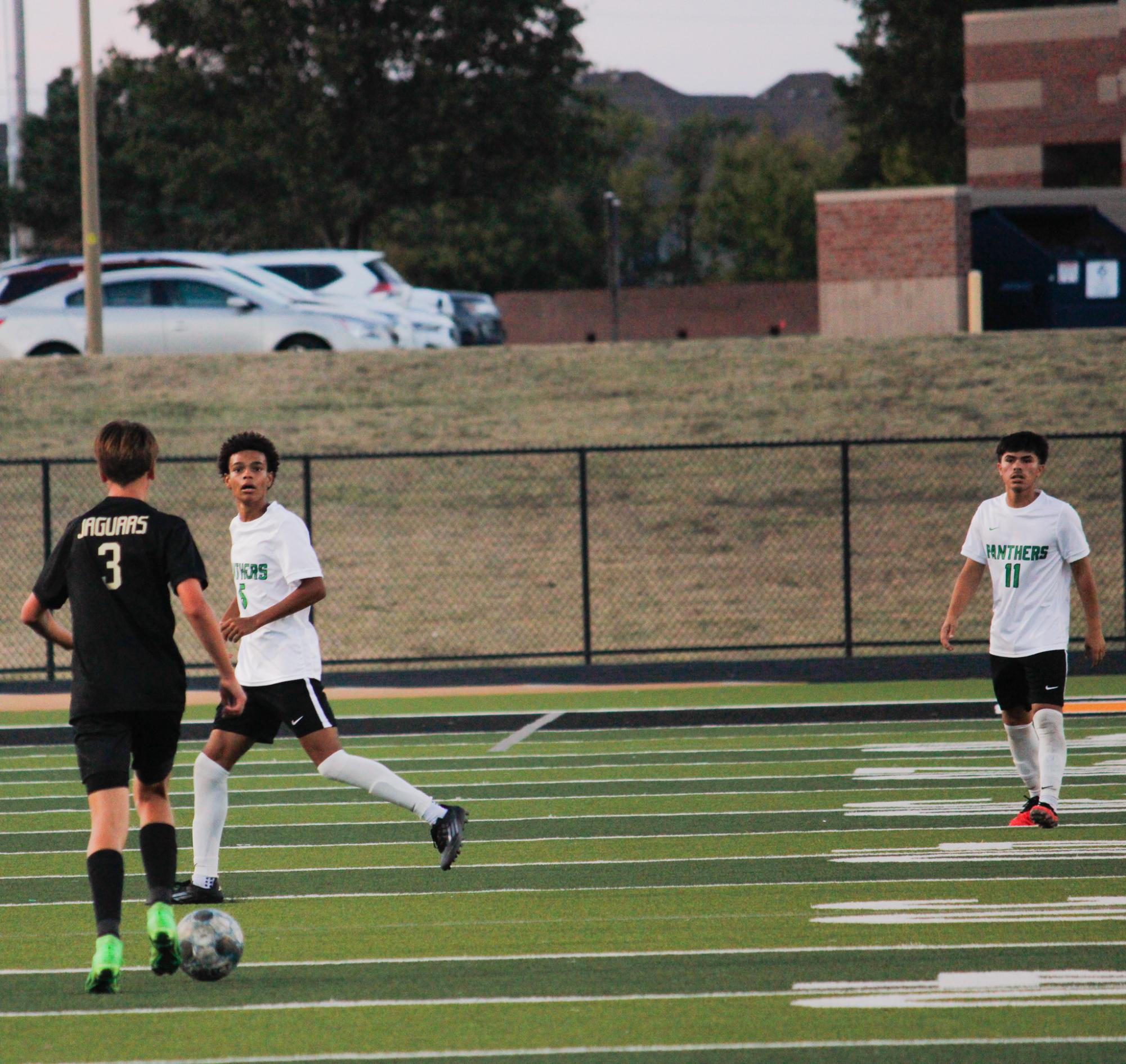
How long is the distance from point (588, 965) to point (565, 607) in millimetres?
13963

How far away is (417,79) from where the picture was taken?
46.2m

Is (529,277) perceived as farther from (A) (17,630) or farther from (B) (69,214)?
(A) (17,630)

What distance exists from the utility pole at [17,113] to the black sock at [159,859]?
1688 inches

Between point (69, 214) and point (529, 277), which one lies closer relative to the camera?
point (69, 214)

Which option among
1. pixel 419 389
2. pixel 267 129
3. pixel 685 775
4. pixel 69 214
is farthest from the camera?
pixel 69 214

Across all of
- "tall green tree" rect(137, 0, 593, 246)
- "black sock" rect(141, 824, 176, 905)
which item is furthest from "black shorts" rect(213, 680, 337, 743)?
"tall green tree" rect(137, 0, 593, 246)

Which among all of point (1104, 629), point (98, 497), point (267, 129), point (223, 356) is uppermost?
point (267, 129)

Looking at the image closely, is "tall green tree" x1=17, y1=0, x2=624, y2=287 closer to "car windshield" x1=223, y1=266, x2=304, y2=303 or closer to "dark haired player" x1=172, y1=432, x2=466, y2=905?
"car windshield" x1=223, y1=266, x2=304, y2=303

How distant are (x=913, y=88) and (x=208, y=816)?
58.5m

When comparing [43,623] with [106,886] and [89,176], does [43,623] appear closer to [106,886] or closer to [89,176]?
[106,886]

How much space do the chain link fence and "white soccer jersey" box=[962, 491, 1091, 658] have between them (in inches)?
341

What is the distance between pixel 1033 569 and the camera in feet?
27.7

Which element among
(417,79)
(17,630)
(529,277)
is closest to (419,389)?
(17,630)

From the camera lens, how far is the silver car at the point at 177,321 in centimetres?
2611
